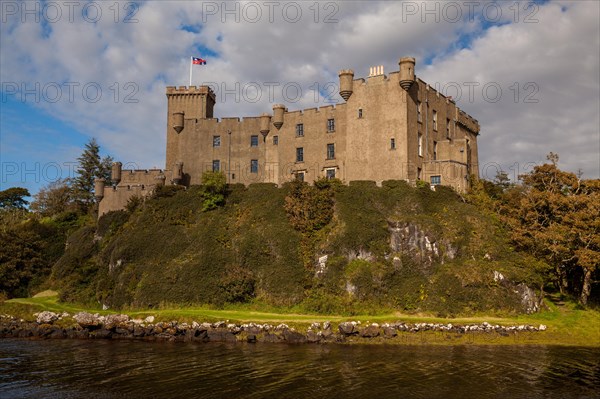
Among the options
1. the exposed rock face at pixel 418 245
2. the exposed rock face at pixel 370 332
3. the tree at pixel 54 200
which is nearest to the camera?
the exposed rock face at pixel 370 332

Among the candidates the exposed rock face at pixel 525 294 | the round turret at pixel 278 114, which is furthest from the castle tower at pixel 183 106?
the exposed rock face at pixel 525 294

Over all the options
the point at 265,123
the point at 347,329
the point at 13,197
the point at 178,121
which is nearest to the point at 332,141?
the point at 265,123

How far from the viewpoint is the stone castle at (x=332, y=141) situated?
4791 centimetres

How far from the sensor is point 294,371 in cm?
2278

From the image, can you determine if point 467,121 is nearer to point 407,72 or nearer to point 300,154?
point 407,72

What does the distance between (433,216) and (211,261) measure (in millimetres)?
19780

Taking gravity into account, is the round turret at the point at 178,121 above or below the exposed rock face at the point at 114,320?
above

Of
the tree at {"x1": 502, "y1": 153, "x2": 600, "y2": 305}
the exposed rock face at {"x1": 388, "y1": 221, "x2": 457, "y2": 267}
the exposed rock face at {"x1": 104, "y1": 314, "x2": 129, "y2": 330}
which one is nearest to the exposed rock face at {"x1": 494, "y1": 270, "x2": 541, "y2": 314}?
the tree at {"x1": 502, "y1": 153, "x2": 600, "y2": 305}

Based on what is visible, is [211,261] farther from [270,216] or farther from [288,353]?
[288,353]

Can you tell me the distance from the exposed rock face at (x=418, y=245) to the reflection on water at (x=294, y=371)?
10911 millimetres

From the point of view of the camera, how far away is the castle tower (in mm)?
57500

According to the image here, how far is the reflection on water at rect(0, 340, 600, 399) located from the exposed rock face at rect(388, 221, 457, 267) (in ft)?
35.8

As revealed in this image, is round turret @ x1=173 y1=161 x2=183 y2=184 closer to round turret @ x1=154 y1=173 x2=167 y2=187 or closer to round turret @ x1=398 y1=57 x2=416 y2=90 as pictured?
round turret @ x1=154 y1=173 x2=167 y2=187

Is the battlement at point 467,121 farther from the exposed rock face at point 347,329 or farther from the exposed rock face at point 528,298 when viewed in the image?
the exposed rock face at point 347,329
